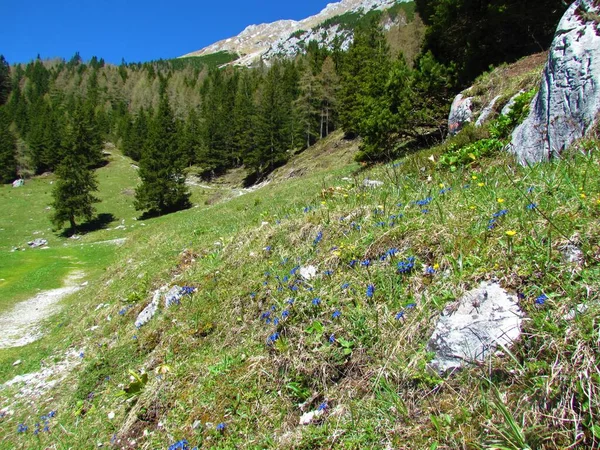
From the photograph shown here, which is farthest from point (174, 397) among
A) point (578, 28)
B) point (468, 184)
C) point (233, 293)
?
point (578, 28)

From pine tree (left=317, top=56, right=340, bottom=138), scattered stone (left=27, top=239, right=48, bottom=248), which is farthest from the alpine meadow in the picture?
pine tree (left=317, top=56, right=340, bottom=138)

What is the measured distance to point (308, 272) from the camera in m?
4.68

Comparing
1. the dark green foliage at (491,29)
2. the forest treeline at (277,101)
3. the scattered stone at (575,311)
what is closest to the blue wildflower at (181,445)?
the scattered stone at (575,311)

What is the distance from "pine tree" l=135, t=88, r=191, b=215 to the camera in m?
53.7

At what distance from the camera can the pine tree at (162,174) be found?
53.7m

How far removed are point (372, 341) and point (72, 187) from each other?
55.2 metres

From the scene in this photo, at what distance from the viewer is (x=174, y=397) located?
4109mm

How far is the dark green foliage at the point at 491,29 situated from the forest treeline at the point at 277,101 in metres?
0.05

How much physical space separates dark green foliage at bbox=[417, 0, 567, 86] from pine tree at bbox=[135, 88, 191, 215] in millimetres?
43879

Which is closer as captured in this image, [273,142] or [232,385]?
[232,385]

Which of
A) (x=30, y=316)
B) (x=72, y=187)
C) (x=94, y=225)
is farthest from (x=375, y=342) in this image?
(x=94, y=225)

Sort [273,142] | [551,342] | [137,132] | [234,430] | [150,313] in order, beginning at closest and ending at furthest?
[551,342] < [234,430] < [150,313] < [273,142] < [137,132]

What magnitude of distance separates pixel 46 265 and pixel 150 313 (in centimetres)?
2170

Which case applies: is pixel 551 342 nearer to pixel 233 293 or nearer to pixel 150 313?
pixel 233 293
